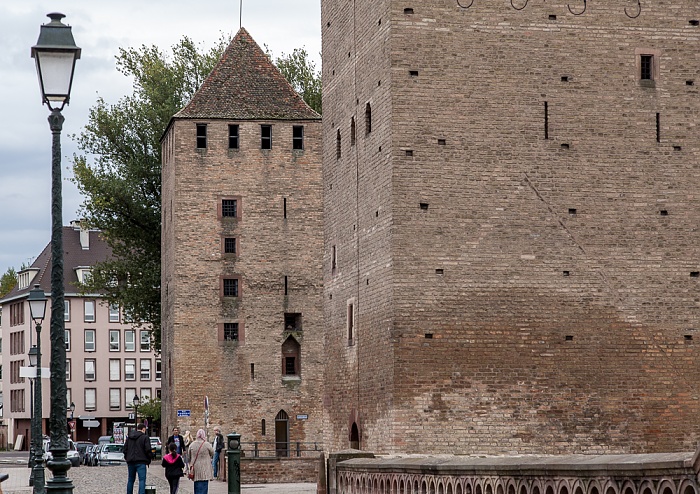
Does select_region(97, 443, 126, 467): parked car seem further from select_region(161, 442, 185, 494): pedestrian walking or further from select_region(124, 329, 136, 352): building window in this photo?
select_region(124, 329, 136, 352): building window

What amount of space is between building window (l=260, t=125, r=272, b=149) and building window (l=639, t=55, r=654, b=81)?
27.8 metres

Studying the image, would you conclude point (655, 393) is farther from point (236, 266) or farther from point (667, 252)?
point (236, 266)

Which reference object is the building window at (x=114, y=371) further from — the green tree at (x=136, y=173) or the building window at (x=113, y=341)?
the green tree at (x=136, y=173)

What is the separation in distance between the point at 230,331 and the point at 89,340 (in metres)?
50.8

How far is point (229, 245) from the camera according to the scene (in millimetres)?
56500

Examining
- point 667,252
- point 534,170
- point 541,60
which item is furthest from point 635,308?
point 541,60

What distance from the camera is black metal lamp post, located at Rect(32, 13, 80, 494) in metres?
13.9

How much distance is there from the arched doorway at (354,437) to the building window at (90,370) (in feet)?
245

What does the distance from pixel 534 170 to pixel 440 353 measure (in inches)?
161

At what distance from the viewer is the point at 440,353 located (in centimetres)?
2878

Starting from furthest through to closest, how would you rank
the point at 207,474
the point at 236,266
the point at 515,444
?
the point at 236,266
the point at 515,444
the point at 207,474

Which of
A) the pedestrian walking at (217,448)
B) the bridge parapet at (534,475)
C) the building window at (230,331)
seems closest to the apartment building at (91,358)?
the building window at (230,331)

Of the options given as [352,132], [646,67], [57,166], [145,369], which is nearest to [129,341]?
[145,369]

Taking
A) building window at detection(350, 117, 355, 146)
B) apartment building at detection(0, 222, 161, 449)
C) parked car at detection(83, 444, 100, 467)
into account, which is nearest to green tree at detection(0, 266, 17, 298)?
apartment building at detection(0, 222, 161, 449)
